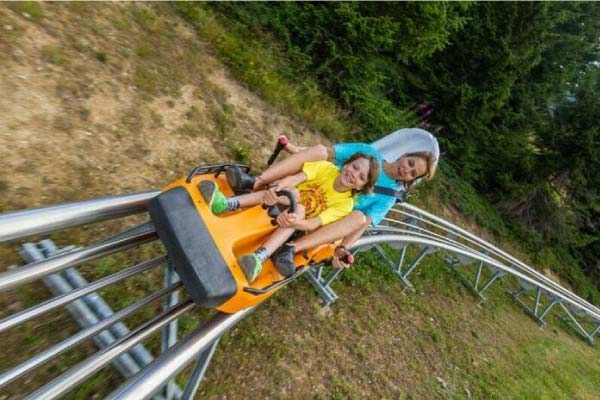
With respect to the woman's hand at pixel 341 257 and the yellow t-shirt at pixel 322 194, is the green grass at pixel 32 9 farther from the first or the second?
the woman's hand at pixel 341 257

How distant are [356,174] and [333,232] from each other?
0.48 meters

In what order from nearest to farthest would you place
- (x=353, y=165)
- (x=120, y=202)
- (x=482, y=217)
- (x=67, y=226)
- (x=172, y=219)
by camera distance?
(x=67, y=226) → (x=120, y=202) → (x=172, y=219) → (x=353, y=165) → (x=482, y=217)

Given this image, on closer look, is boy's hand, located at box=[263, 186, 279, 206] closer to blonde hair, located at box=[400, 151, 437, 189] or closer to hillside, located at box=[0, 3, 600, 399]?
hillside, located at box=[0, 3, 600, 399]

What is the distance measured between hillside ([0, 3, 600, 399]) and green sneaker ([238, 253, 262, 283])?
99 centimetres

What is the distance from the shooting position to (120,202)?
235cm

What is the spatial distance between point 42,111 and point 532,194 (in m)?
13.9

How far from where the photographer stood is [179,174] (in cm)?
471

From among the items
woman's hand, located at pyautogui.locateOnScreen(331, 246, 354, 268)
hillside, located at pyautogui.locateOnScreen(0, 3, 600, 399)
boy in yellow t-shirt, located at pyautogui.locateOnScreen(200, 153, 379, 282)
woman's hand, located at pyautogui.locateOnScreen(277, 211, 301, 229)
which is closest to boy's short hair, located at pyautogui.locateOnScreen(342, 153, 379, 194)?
boy in yellow t-shirt, located at pyautogui.locateOnScreen(200, 153, 379, 282)

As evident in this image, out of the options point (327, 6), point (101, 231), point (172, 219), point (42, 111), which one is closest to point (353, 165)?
point (172, 219)

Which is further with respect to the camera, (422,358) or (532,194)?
(532,194)

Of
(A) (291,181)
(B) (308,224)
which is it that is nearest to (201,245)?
(B) (308,224)

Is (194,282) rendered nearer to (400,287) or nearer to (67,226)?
(67,226)

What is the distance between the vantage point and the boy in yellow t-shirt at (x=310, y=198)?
10.2ft

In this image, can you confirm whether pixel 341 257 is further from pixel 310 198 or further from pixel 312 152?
pixel 312 152
